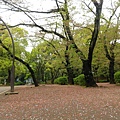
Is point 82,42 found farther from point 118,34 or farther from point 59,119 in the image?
point 59,119

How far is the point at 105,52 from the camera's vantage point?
23172mm

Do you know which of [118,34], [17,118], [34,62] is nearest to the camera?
[17,118]

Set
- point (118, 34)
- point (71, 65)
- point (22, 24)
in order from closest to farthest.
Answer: point (22, 24)
point (118, 34)
point (71, 65)

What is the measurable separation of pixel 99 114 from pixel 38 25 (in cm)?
1448

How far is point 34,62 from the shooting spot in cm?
4494

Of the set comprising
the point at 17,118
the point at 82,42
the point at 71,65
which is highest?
the point at 82,42

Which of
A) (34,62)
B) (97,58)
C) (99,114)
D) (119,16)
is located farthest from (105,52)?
(34,62)

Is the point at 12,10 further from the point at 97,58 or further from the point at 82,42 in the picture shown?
the point at 97,58

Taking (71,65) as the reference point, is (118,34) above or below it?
above

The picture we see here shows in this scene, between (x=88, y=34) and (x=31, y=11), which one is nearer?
(x=31, y=11)

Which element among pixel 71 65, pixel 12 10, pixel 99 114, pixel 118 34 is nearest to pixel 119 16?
pixel 118 34

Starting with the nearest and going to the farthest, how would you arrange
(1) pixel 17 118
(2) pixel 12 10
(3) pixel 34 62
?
(1) pixel 17 118 → (2) pixel 12 10 → (3) pixel 34 62

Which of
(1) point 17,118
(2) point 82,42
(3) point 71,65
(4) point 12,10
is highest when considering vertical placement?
(4) point 12,10

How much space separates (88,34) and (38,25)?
16.9ft
